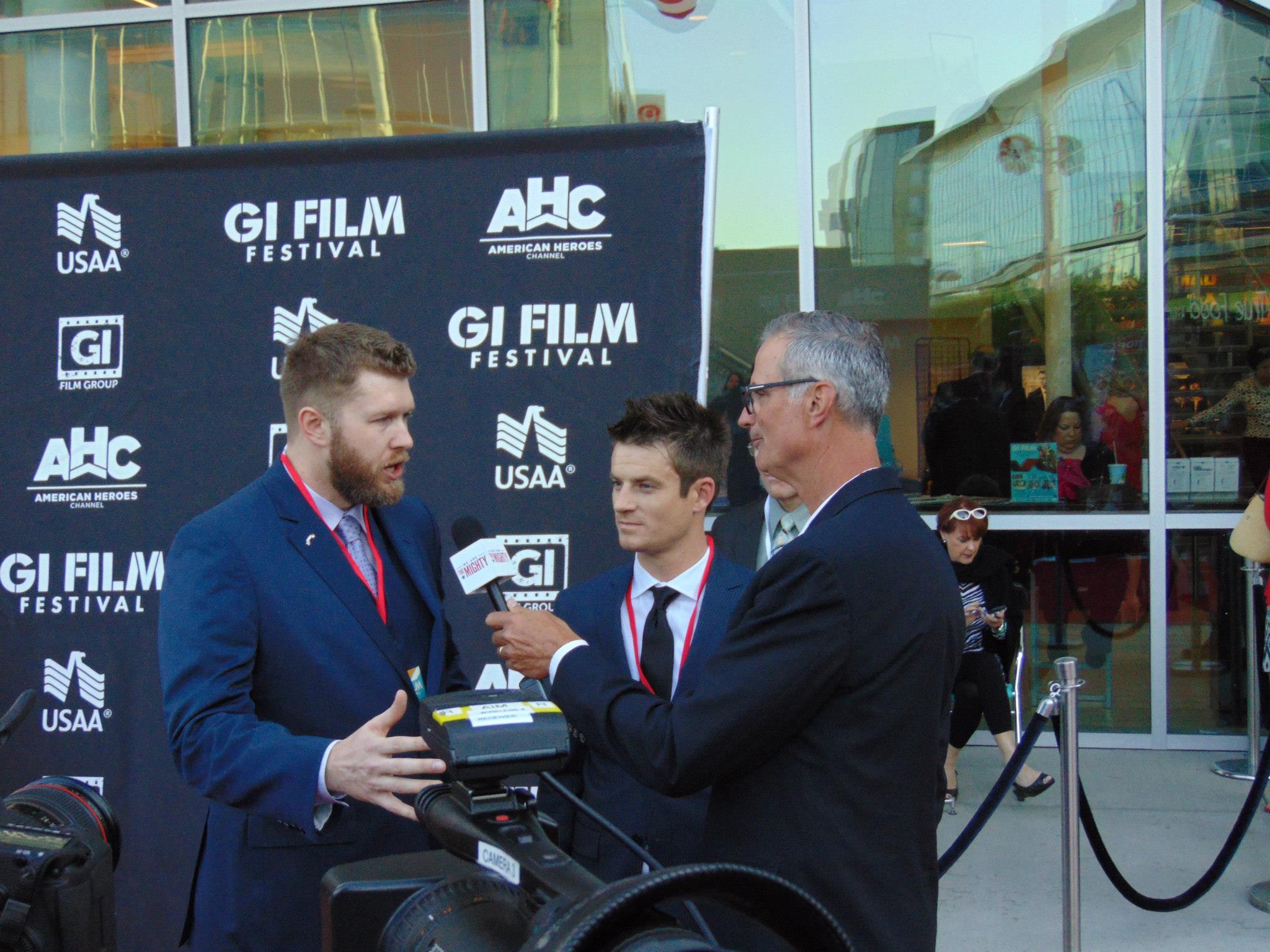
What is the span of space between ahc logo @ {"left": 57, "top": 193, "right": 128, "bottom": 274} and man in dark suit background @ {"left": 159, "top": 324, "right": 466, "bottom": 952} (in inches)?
71.4

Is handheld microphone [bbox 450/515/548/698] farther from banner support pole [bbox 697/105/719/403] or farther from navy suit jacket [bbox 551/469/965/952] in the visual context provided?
banner support pole [bbox 697/105/719/403]

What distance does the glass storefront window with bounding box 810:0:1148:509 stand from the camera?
20.0 feet

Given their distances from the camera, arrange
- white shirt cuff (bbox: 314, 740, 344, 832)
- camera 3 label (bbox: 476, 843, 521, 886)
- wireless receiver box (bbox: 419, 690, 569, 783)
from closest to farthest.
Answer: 1. camera 3 label (bbox: 476, 843, 521, 886)
2. wireless receiver box (bbox: 419, 690, 569, 783)
3. white shirt cuff (bbox: 314, 740, 344, 832)

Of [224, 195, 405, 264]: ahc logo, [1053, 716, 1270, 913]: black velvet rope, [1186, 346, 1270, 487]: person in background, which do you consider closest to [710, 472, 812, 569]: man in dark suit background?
[1053, 716, 1270, 913]: black velvet rope

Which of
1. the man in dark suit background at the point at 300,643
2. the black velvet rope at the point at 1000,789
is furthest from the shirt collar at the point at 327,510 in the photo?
the black velvet rope at the point at 1000,789

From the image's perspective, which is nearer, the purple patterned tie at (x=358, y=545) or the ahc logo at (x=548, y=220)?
the purple patterned tie at (x=358, y=545)

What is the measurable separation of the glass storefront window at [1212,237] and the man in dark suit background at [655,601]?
437 cm

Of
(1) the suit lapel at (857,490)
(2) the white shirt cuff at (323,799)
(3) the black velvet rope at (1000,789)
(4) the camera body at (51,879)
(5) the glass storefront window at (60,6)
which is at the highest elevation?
(5) the glass storefront window at (60,6)

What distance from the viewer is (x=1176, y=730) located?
6.05 m

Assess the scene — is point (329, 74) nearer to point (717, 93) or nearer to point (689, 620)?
point (717, 93)

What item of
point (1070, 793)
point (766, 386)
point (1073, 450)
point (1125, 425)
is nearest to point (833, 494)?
point (766, 386)

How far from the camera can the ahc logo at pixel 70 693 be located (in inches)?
143

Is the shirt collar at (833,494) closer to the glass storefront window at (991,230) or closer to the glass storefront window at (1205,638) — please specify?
the glass storefront window at (991,230)

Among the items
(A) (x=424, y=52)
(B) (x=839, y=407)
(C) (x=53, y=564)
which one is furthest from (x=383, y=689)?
(A) (x=424, y=52)
